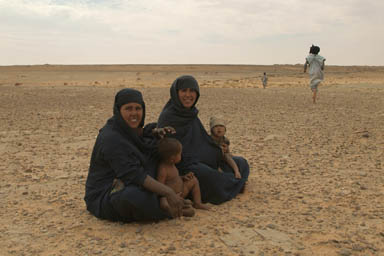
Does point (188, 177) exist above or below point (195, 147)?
below

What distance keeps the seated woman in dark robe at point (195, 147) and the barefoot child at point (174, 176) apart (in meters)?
0.21

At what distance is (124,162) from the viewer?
4105 mm

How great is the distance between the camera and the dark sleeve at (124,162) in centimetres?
410

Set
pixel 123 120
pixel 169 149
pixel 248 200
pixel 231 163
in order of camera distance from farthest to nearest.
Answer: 1. pixel 231 163
2. pixel 248 200
3. pixel 169 149
4. pixel 123 120

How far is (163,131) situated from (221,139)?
1.10 m

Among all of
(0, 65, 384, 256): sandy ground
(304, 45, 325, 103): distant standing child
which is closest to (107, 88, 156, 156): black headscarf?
→ (0, 65, 384, 256): sandy ground

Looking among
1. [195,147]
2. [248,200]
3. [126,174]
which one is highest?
[195,147]

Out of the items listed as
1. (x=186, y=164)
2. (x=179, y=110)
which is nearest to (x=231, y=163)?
(x=186, y=164)

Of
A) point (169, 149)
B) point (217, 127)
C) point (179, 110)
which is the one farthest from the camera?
point (217, 127)

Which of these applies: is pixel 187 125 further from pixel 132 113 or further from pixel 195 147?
pixel 132 113

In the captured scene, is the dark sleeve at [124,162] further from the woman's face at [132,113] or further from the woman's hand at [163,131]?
the woman's hand at [163,131]

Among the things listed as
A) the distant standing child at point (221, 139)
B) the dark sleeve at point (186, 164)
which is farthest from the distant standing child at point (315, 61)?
the dark sleeve at point (186, 164)

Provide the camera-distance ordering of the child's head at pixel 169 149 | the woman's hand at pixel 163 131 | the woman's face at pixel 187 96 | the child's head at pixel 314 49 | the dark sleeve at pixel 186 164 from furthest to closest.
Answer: the child's head at pixel 314 49, the woman's face at pixel 187 96, the dark sleeve at pixel 186 164, the woman's hand at pixel 163 131, the child's head at pixel 169 149

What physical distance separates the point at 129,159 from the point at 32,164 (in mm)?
3527
